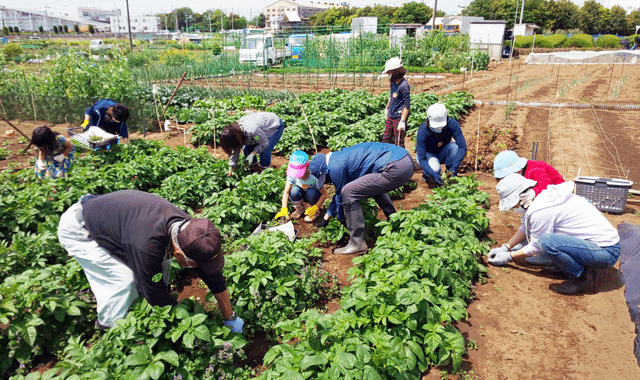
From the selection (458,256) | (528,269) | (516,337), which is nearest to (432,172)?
(528,269)

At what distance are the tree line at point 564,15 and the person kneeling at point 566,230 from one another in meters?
56.8

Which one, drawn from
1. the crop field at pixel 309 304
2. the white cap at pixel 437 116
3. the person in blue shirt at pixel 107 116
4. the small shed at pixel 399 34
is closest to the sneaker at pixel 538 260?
the crop field at pixel 309 304

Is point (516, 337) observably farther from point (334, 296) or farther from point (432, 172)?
point (432, 172)

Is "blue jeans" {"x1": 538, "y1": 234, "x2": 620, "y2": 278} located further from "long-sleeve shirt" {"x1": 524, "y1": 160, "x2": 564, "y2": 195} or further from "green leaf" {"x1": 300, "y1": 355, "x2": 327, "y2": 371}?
"green leaf" {"x1": 300, "y1": 355, "x2": 327, "y2": 371}

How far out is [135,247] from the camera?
248cm

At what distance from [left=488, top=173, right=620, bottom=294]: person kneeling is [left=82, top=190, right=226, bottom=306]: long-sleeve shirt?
8.67 feet

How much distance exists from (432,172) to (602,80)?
16.0 meters

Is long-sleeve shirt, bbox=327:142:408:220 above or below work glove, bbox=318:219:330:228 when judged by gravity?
above

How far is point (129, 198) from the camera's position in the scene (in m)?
2.60

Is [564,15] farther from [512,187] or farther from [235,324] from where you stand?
[235,324]

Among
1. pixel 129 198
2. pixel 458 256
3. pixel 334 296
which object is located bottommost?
pixel 334 296

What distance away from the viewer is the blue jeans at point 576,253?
132 inches

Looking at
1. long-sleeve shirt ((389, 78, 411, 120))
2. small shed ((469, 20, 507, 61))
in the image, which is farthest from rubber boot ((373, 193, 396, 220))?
small shed ((469, 20, 507, 61))

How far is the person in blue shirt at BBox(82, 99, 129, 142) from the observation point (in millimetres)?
5949
